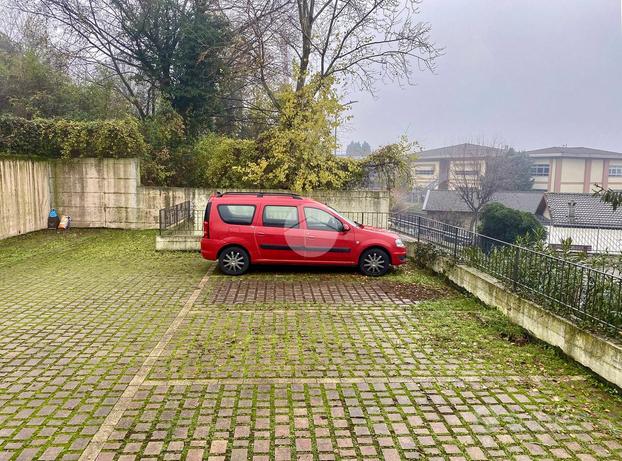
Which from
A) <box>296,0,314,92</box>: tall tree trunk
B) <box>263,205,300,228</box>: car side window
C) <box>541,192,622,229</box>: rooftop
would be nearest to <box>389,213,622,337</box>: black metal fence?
<box>263,205,300,228</box>: car side window

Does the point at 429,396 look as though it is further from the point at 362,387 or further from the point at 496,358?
the point at 496,358

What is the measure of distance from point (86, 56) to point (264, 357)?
18.7 meters

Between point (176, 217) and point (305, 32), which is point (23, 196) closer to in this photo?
point (176, 217)

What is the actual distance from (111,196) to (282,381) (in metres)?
12.9

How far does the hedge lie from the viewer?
48.2 ft

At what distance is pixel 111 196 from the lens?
1534 cm

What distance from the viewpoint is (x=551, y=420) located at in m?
3.81

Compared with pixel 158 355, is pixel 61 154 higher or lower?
higher

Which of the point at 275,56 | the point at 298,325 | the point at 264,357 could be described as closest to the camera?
the point at 264,357

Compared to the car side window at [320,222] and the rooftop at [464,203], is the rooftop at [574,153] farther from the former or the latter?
the car side window at [320,222]

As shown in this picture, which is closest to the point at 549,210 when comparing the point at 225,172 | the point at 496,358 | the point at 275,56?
the point at 275,56

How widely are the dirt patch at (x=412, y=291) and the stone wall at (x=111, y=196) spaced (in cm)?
607

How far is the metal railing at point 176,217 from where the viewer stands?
12508 millimetres

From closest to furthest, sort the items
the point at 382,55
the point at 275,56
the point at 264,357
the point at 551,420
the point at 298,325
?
the point at 551,420 < the point at 264,357 < the point at 298,325 < the point at 382,55 < the point at 275,56
